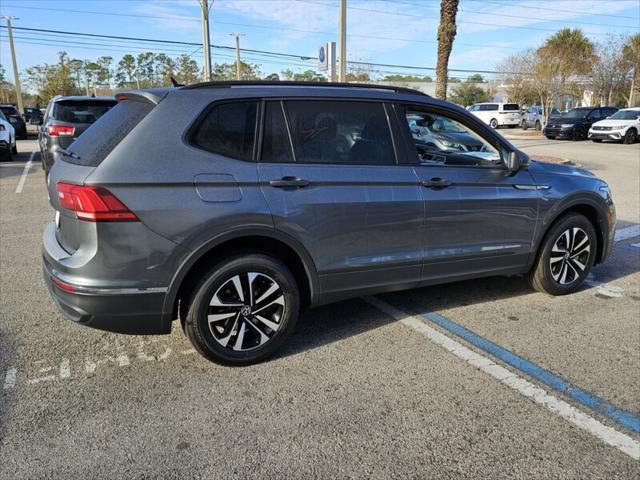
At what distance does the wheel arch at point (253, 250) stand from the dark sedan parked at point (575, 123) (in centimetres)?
2887

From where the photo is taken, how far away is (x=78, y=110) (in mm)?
9992

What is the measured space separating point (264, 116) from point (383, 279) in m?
1.45

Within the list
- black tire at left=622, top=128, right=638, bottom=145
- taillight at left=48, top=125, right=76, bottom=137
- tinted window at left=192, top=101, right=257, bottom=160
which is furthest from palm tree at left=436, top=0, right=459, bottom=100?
black tire at left=622, top=128, right=638, bottom=145

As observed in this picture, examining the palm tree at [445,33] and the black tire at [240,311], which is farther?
the palm tree at [445,33]

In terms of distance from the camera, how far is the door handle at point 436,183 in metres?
3.78

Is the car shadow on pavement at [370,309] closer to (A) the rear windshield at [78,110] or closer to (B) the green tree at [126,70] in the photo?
(A) the rear windshield at [78,110]

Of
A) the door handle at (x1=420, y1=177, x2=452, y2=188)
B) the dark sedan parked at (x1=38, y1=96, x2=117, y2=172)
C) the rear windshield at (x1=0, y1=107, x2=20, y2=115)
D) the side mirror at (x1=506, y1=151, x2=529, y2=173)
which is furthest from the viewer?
the rear windshield at (x1=0, y1=107, x2=20, y2=115)

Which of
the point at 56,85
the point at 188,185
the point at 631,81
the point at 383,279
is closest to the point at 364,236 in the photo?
the point at 383,279

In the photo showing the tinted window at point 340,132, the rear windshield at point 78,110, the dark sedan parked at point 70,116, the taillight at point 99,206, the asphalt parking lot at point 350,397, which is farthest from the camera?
the rear windshield at point 78,110

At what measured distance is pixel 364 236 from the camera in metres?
3.60

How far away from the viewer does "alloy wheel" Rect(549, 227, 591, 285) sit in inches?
183

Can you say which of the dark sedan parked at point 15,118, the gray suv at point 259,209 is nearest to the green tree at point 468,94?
the dark sedan parked at point 15,118

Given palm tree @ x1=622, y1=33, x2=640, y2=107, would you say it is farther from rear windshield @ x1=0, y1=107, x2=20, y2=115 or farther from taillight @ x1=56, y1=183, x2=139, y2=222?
taillight @ x1=56, y1=183, x2=139, y2=222

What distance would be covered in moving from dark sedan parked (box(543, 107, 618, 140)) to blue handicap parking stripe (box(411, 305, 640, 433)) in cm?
2801
